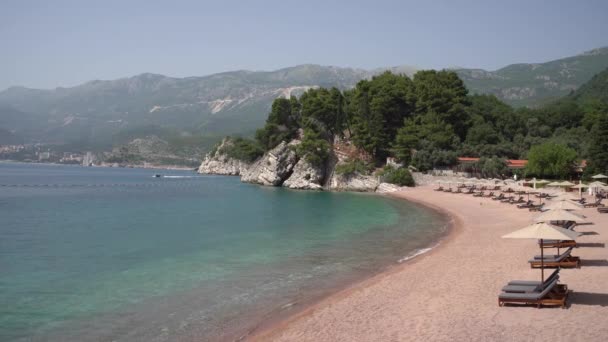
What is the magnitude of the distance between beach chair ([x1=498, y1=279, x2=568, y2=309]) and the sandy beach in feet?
0.55

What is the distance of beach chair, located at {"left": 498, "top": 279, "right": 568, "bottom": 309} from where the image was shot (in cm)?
1159

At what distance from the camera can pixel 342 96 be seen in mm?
75562

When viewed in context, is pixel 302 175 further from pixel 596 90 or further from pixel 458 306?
pixel 596 90

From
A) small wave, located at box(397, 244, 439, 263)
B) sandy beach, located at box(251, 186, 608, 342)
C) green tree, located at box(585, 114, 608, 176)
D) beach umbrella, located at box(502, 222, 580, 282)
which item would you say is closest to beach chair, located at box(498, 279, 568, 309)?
sandy beach, located at box(251, 186, 608, 342)

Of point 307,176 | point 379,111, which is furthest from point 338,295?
point 307,176

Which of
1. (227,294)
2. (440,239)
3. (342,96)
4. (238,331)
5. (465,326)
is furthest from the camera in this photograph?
(342,96)

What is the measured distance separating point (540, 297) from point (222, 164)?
131234mm

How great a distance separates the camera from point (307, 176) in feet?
229

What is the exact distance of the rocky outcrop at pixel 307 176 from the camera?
69000 mm

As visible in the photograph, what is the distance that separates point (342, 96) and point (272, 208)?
3701 centimetres

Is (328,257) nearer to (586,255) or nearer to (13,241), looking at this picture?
(586,255)

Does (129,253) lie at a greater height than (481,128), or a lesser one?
lesser

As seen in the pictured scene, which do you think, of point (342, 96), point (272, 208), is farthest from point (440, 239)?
point (342, 96)

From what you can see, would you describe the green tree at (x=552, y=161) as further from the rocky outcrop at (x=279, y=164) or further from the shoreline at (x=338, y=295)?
the rocky outcrop at (x=279, y=164)
